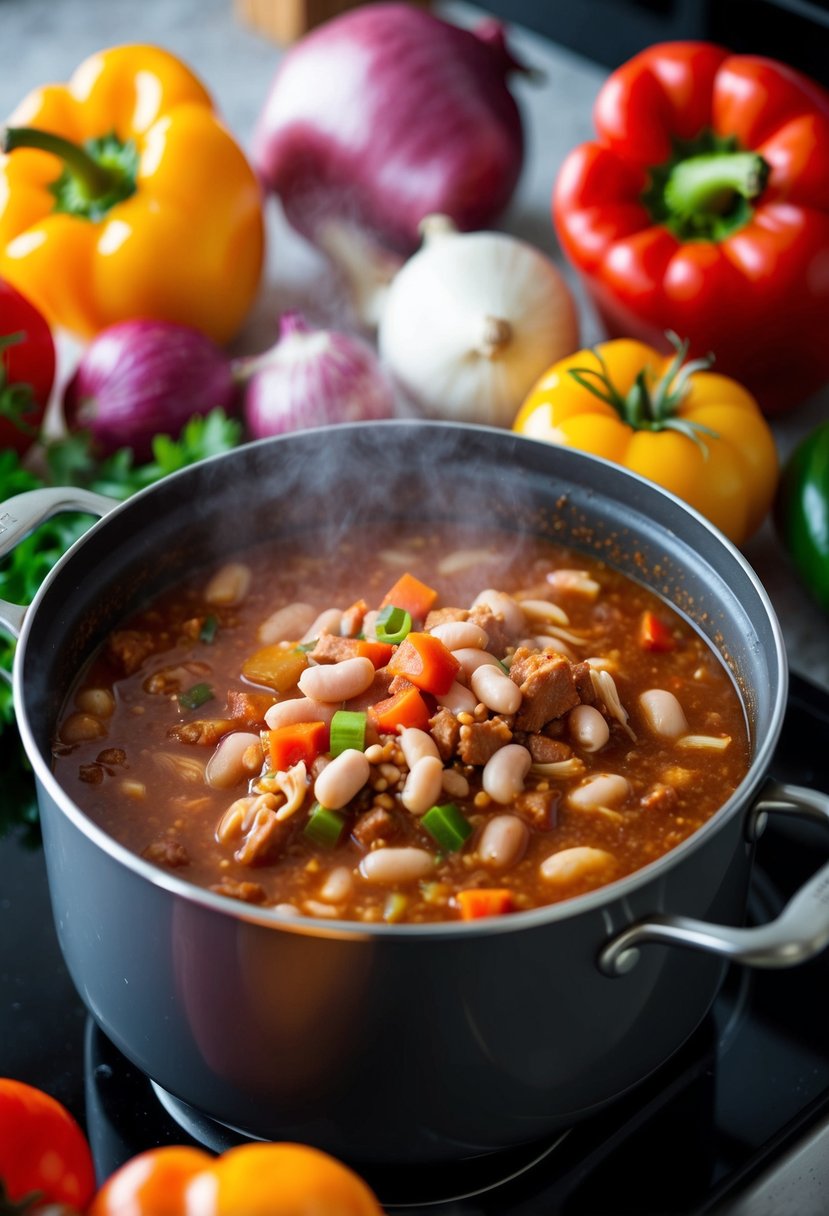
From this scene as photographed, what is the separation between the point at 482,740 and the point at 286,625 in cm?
39

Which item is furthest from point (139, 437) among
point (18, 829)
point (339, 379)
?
point (18, 829)

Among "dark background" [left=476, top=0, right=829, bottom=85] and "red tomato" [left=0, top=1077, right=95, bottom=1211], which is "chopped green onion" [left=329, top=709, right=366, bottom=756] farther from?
"dark background" [left=476, top=0, right=829, bottom=85]

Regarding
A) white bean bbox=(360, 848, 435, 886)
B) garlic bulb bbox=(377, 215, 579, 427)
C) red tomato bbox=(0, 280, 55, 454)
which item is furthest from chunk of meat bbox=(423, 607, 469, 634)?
red tomato bbox=(0, 280, 55, 454)

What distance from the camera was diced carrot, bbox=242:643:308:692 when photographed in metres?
1.69

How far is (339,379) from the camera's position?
2.24 meters

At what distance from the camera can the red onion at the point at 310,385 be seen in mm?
2232

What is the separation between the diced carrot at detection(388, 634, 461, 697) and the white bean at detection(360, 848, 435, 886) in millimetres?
203

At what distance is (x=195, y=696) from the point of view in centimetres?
168

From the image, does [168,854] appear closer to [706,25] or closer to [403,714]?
[403,714]

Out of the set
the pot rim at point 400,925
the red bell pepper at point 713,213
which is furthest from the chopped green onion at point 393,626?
the red bell pepper at point 713,213

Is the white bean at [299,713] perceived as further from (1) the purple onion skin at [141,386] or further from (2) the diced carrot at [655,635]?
(1) the purple onion skin at [141,386]

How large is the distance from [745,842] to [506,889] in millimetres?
264

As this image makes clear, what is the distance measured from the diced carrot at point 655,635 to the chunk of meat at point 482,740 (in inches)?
13.3

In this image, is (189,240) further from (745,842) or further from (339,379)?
(745,842)
